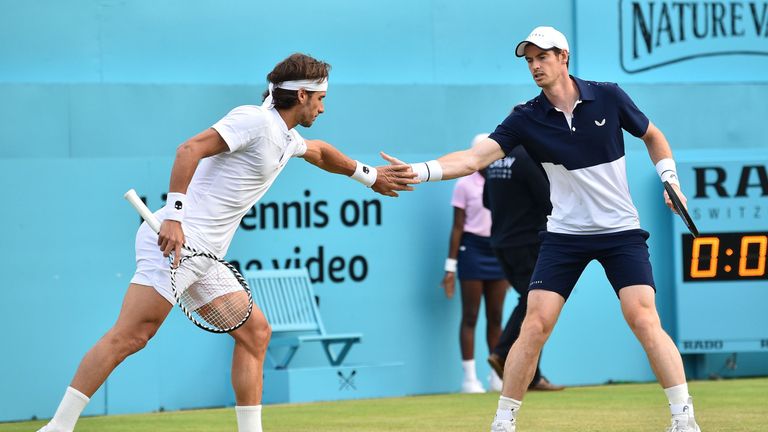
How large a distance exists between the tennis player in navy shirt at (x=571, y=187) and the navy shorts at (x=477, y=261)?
4.83m

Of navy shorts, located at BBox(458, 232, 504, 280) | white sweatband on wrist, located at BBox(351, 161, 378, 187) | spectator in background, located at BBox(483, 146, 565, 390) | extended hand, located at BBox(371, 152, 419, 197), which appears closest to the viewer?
extended hand, located at BBox(371, 152, 419, 197)

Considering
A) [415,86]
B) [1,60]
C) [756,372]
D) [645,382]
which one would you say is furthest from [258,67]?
[756,372]

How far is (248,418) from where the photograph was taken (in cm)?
708

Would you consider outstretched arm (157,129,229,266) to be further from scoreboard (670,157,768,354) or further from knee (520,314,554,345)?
scoreboard (670,157,768,354)

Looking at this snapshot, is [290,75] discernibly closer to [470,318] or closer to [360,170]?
[360,170]

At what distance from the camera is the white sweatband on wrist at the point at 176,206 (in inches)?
264

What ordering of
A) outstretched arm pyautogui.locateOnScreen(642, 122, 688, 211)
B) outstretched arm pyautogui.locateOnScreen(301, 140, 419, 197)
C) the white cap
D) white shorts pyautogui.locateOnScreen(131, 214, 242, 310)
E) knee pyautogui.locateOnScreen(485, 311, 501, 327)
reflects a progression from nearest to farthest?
white shorts pyautogui.locateOnScreen(131, 214, 242, 310), the white cap, outstretched arm pyautogui.locateOnScreen(642, 122, 688, 211), outstretched arm pyautogui.locateOnScreen(301, 140, 419, 197), knee pyautogui.locateOnScreen(485, 311, 501, 327)

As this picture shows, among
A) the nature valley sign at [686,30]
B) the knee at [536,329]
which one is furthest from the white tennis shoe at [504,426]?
the nature valley sign at [686,30]

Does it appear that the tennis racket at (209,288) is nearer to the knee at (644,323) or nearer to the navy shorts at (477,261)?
the knee at (644,323)

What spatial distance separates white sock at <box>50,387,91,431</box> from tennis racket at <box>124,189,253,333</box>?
2.19 ft

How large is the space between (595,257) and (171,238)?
2190 mm

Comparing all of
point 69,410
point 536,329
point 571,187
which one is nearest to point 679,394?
point 536,329

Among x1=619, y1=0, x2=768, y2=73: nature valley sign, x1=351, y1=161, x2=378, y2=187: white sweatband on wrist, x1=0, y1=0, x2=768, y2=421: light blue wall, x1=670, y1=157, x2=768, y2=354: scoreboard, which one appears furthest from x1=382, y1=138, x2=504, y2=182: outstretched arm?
x1=619, y1=0, x2=768, y2=73: nature valley sign

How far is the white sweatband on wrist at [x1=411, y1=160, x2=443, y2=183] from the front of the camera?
756 cm
